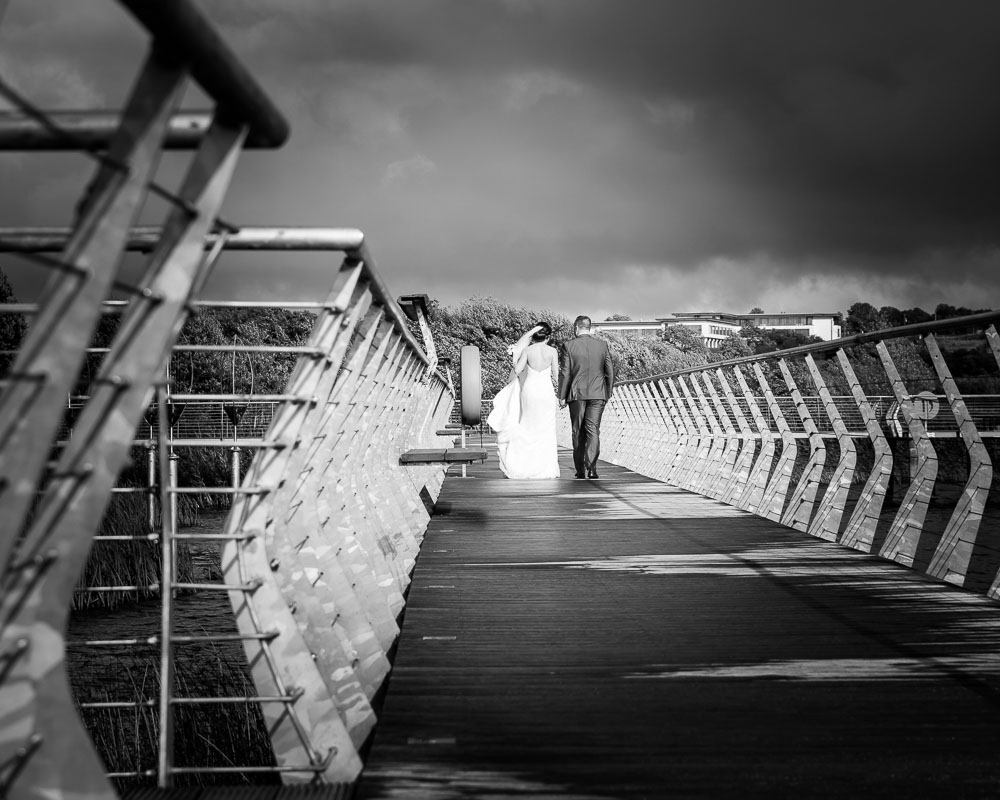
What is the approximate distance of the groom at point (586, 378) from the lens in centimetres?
1196

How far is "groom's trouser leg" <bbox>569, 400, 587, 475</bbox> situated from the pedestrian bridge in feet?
14.2

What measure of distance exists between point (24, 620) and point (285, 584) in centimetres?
129

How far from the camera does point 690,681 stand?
3246 millimetres

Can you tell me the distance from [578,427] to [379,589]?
8.71m

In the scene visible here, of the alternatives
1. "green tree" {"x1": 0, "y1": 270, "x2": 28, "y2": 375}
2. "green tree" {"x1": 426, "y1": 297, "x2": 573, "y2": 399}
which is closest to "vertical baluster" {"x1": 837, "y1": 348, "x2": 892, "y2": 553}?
"green tree" {"x1": 0, "y1": 270, "x2": 28, "y2": 375}

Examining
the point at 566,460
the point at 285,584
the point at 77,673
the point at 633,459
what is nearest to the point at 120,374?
the point at 285,584

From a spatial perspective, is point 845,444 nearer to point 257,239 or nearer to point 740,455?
point 740,455

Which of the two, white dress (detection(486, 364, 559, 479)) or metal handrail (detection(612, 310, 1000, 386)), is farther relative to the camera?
white dress (detection(486, 364, 559, 479))

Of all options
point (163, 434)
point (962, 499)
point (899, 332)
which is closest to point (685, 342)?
point (899, 332)

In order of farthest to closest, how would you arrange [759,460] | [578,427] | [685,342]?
[685,342] → [578,427] → [759,460]

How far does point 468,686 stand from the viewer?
10.6 feet

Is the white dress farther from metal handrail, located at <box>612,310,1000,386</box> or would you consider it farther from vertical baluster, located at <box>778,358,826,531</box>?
vertical baluster, located at <box>778,358,826,531</box>

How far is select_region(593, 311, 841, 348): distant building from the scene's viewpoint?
541ft

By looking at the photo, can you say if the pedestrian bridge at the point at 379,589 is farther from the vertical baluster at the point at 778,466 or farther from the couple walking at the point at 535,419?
the couple walking at the point at 535,419
